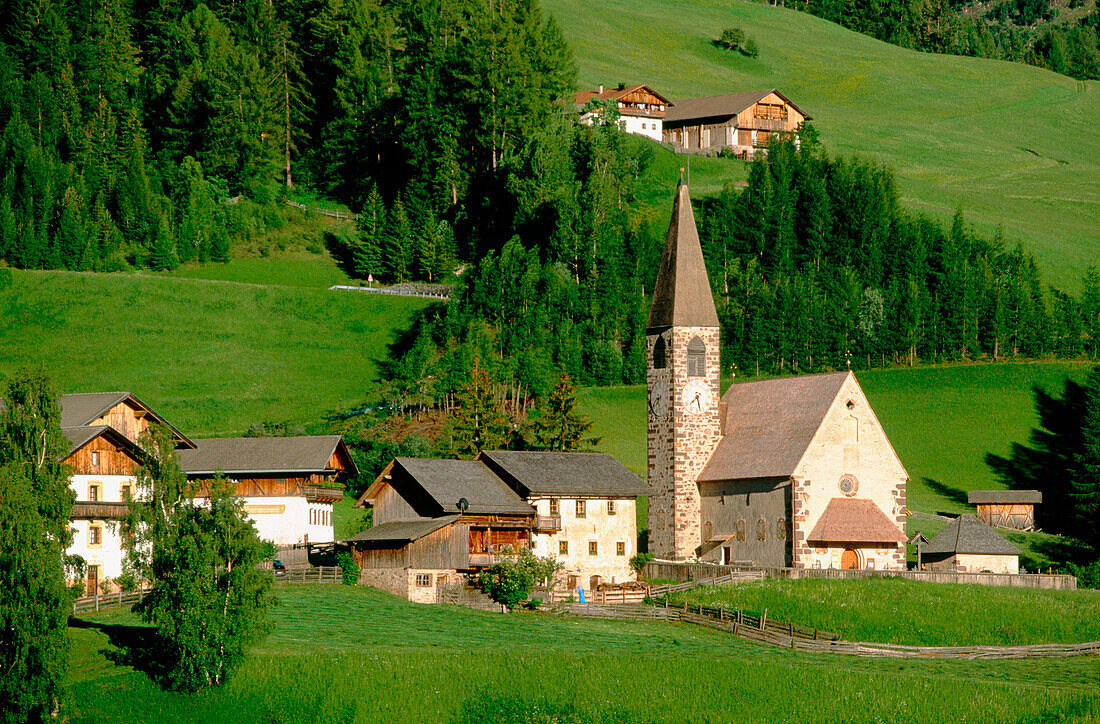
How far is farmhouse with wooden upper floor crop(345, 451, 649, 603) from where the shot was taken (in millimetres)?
60656

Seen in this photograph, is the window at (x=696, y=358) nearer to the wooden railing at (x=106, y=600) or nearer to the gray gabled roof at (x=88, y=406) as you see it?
the gray gabled roof at (x=88, y=406)

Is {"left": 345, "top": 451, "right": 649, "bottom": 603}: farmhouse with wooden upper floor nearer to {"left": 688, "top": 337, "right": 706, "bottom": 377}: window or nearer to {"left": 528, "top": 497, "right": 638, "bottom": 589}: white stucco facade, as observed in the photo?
{"left": 528, "top": 497, "right": 638, "bottom": 589}: white stucco facade

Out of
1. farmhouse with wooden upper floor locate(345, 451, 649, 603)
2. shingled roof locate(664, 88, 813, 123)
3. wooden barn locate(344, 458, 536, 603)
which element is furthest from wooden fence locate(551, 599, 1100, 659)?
shingled roof locate(664, 88, 813, 123)

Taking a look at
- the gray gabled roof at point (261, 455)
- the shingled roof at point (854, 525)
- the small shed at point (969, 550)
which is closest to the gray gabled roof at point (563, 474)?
the shingled roof at point (854, 525)

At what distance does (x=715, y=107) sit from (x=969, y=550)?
97320mm

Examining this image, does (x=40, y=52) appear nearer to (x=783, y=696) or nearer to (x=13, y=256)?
(x=13, y=256)

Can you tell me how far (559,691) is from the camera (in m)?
41.1

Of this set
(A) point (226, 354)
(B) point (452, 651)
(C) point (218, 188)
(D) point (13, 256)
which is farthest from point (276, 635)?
(C) point (218, 188)

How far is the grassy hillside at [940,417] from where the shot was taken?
87.8 m

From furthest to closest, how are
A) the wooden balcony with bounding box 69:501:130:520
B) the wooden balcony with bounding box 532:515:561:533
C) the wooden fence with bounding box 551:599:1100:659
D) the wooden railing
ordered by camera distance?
the wooden balcony with bounding box 532:515:561:533 < the wooden balcony with bounding box 69:501:130:520 < the wooden railing < the wooden fence with bounding box 551:599:1100:659

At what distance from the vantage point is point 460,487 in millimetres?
63812

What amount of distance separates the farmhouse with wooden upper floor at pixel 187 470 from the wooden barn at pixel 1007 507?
3720 centimetres

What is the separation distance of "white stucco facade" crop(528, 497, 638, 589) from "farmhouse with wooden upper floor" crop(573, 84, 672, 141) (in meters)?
94.9

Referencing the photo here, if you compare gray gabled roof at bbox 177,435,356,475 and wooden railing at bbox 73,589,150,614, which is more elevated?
gray gabled roof at bbox 177,435,356,475
